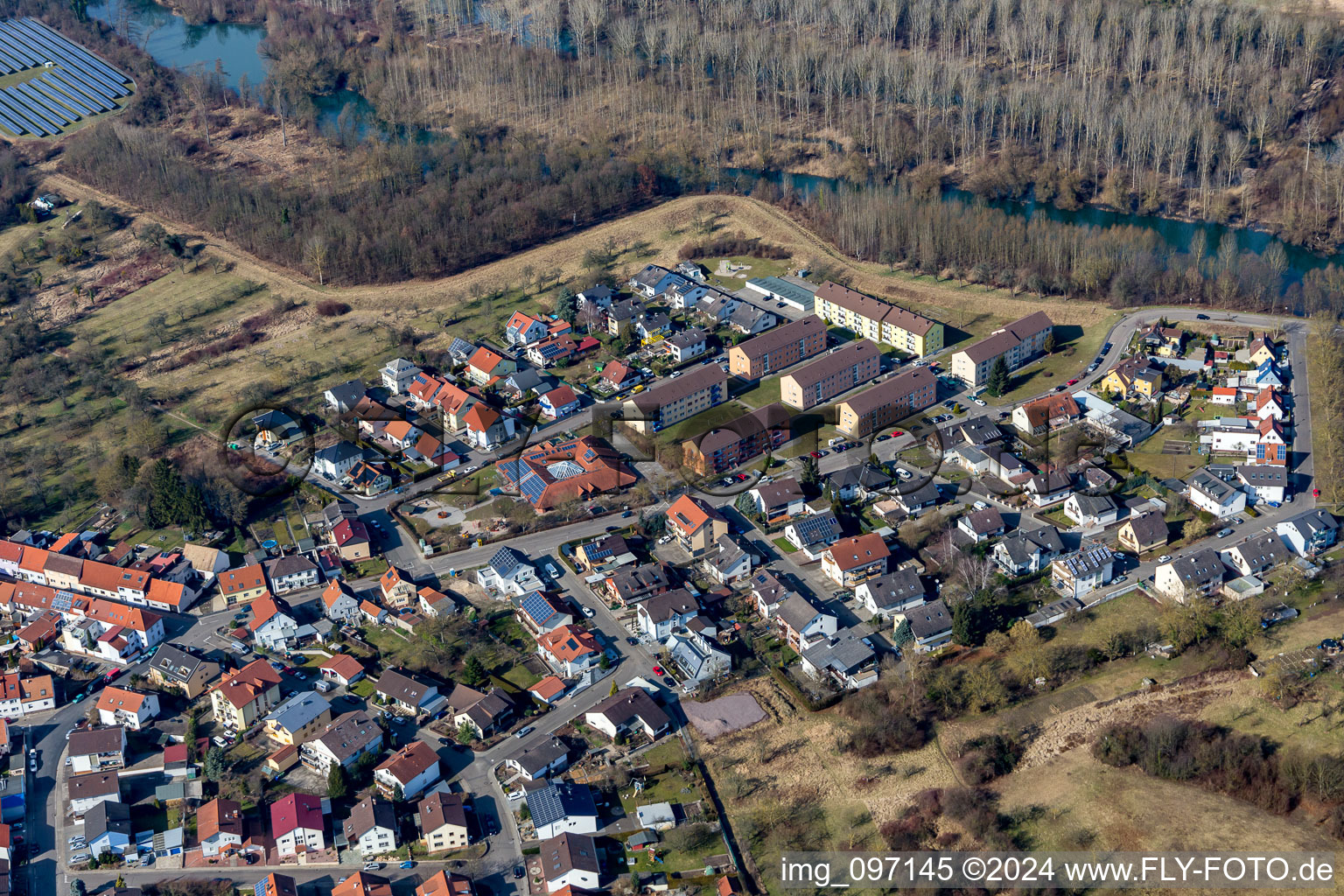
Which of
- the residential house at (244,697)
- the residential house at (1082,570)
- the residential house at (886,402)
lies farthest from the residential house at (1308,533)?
the residential house at (244,697)

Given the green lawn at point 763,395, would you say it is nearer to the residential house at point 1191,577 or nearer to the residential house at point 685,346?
the residential house at point 685,346

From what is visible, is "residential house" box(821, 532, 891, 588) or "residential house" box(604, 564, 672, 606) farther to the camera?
"residential house" box(821, 532, 891, 588)

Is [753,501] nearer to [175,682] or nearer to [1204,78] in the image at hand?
[175,682]

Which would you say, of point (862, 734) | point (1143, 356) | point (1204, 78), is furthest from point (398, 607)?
point (1204, 78)

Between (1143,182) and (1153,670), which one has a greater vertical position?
(1143,182)

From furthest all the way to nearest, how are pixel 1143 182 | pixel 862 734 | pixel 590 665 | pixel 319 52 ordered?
pixel 319 52 < pixel 1143 182 < pixel 590 665 < pixel 862 734

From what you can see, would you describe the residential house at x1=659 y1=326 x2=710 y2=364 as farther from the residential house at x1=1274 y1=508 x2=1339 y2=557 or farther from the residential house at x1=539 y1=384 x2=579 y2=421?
the residential house at x1=1274 y1=508 x2=1339 y2=557

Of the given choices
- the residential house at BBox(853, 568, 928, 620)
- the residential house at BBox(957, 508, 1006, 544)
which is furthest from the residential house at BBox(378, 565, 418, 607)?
the residential house at BBox(957, 508, 1006, 544)
